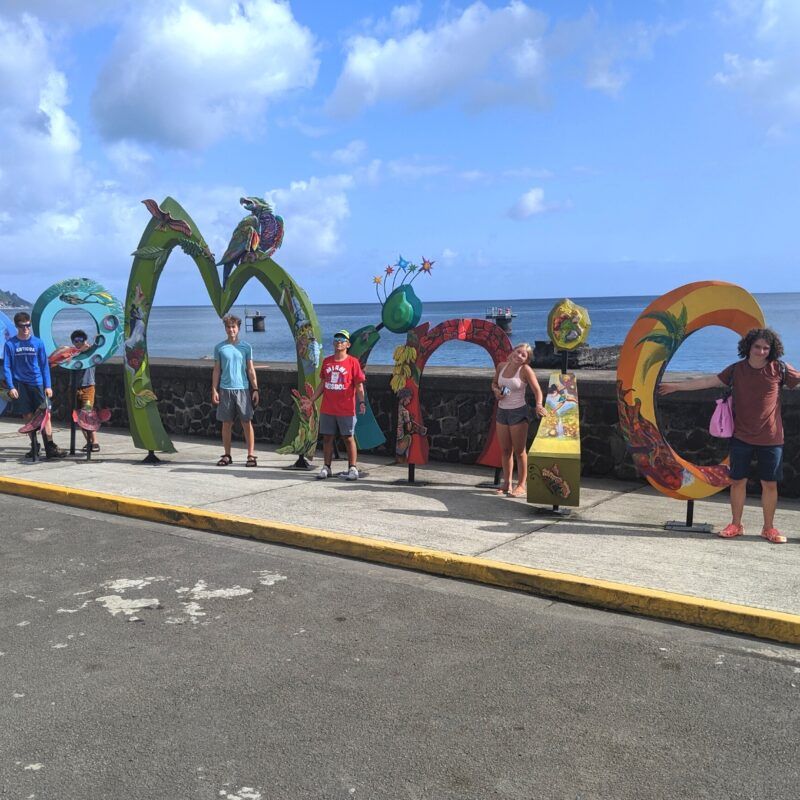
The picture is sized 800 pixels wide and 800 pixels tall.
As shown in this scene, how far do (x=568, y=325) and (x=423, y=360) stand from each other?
2229mm

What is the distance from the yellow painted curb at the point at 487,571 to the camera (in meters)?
5.19

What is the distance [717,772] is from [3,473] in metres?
9.15

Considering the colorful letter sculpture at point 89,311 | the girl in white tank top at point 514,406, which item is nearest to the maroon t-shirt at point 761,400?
the girl in white tank top at point 514,406

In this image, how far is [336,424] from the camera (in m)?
9.62

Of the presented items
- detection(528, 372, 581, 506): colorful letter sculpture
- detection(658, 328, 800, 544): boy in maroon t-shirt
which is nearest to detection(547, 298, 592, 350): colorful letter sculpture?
detection(528, 372, 581, 506): colorful letter sculpture

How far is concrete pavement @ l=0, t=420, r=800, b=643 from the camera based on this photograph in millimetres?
5637

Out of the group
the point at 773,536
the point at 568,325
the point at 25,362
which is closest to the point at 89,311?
the point at 25,362

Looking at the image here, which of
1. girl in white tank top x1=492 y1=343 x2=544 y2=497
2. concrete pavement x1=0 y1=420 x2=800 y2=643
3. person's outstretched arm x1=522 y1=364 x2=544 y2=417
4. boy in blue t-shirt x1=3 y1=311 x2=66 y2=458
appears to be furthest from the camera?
boy in blue t-shirt x1=3 y1=311 x2=66 y2=458

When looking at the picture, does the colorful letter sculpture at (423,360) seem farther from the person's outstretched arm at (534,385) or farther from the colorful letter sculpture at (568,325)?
the colorful letter sculpture at (568,325)

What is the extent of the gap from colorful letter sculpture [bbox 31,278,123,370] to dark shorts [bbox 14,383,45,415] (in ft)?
2.12

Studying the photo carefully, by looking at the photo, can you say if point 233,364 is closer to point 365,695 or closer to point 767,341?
point 767,341

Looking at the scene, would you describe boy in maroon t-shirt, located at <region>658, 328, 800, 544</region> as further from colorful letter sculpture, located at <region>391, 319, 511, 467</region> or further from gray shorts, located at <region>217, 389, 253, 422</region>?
gray shorts, located at <region>217, 389, 253, 422</region>

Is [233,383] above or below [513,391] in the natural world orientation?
above

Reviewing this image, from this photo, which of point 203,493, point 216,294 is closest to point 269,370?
point 216,294
